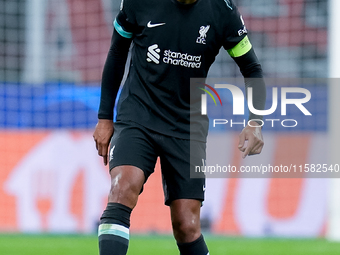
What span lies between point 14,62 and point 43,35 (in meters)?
0.76

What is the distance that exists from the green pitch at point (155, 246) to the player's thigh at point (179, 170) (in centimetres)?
236

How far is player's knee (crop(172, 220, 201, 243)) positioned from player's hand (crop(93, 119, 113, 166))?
0.58 metres

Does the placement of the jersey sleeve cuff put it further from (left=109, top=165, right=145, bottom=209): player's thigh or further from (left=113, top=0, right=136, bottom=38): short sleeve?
(left=109, top=165, right=145, bottom=209): player's thigh

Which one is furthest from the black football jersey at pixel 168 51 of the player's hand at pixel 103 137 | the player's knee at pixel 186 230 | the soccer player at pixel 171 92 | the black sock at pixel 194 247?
the black sock at pixel 194 247

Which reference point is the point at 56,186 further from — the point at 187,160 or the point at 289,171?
the point at 187,160

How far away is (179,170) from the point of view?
11.4 feet

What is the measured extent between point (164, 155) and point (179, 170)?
12 cm

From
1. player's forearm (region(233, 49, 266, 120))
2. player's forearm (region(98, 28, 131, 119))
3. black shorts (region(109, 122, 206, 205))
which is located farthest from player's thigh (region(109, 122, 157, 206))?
player's forearm (region(233, 49, 266, 120))

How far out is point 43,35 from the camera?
1180 cm

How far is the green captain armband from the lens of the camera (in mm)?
3645

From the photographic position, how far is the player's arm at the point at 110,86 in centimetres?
359

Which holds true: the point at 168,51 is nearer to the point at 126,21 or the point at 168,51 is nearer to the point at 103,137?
the point at 126,21

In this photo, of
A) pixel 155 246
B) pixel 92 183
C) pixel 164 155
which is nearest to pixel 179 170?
pixel 164 155

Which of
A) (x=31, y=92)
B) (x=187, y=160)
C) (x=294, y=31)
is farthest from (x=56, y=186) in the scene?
(x=187, y=160)
